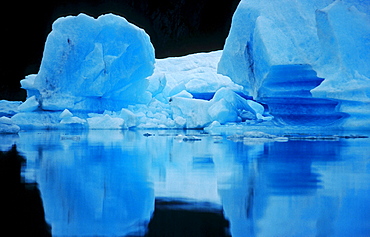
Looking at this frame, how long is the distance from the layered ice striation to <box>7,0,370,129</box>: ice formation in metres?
0.02

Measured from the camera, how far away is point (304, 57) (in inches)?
257

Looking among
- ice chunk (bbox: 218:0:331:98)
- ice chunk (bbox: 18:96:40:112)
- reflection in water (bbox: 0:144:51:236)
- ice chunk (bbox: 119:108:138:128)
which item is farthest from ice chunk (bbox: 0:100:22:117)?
reflection in water (bbox: 0:144:51:236)

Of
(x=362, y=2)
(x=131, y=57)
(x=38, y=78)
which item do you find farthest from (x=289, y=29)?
(x=38, y=78)

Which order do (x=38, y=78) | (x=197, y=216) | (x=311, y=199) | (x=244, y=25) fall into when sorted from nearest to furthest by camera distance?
(x=197, y=216), (x=311, y=199), (x=244, y=25), (x=38, y=78)

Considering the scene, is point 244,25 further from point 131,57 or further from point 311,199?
point 311,199

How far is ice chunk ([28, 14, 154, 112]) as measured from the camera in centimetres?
887

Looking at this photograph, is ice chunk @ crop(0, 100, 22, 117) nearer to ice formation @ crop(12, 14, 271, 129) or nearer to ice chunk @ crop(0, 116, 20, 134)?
ice formation @ crop(12, 14, 271, 129)

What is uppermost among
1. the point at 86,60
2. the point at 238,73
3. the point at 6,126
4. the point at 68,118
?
the point at 86,60

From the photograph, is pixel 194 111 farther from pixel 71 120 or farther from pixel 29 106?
pixel 29 106

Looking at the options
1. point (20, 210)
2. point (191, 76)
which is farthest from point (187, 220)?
point (191, 76)

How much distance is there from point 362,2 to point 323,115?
7.81ft

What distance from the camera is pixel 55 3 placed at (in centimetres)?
1483

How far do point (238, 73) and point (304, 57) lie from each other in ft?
6.22

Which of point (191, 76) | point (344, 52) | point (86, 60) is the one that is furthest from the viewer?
point (191, 76)
